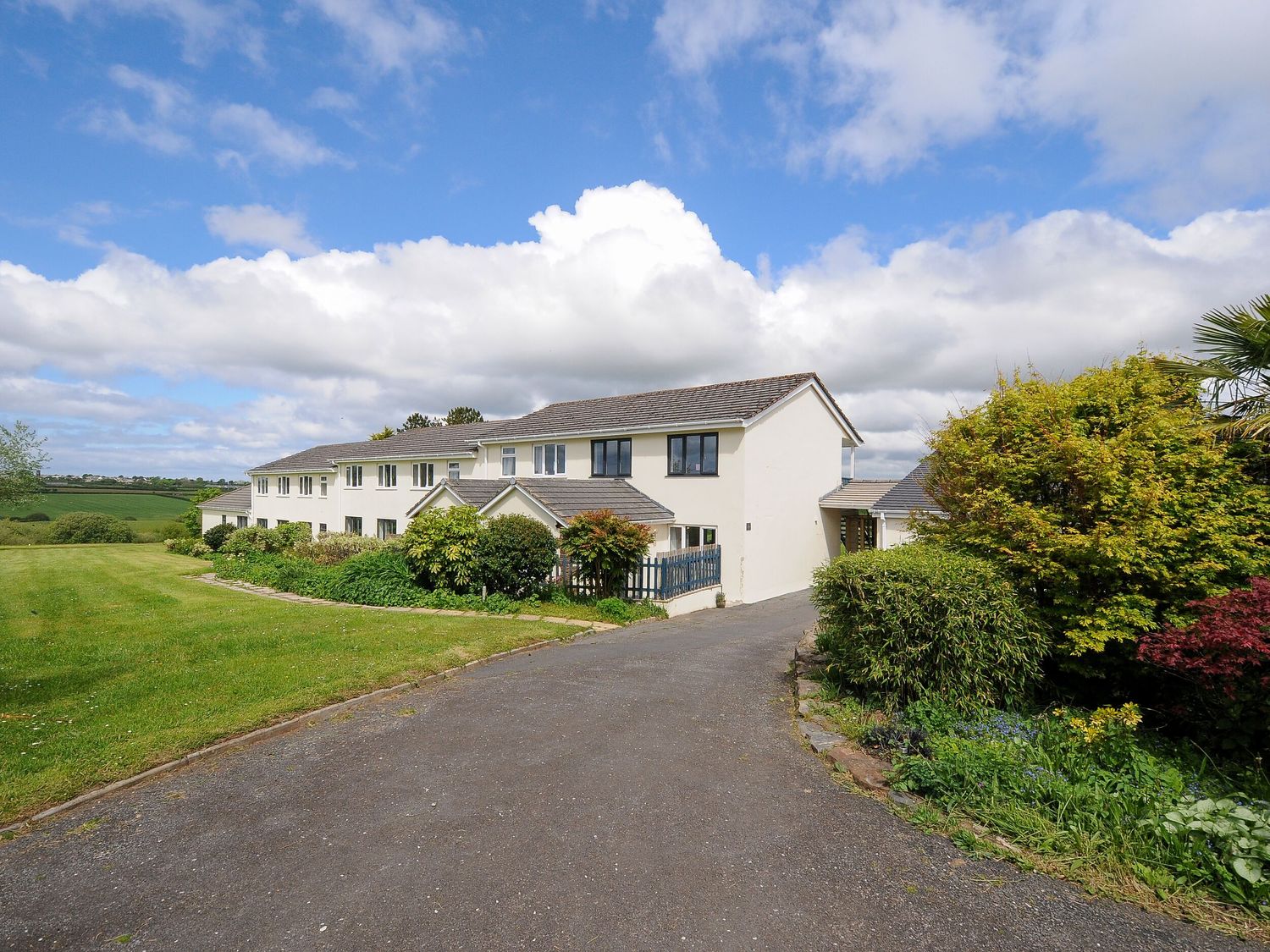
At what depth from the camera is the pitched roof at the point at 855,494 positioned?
25531mm

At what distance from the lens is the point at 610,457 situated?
25672 mm

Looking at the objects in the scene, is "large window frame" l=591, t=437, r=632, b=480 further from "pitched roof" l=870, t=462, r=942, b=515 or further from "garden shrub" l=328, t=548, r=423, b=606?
"pitched roof" l=870, t=462, r=942, b=515

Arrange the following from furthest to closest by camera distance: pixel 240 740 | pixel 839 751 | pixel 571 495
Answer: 1. pixel 571 495
2. pixel 240 740
3. pixel 839 751

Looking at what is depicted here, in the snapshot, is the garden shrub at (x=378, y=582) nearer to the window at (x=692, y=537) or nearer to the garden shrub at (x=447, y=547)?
the garden shrub at (x=447, y=547)

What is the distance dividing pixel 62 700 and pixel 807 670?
36.7 ft

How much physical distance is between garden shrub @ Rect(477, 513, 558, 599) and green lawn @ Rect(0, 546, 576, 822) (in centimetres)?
226

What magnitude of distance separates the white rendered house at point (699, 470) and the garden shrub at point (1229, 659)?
15479 mm

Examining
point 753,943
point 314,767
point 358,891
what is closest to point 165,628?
point 314,767

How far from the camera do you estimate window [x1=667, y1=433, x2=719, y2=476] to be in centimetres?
2236

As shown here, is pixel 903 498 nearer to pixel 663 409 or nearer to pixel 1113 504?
pixel 663 409

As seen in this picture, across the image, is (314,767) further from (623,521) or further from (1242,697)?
(623,521)

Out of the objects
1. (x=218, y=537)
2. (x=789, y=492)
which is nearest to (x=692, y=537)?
(x=789, y=492)

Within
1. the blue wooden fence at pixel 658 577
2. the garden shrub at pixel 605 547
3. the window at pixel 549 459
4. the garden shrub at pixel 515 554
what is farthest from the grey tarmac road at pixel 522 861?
the window at pixel 549 459

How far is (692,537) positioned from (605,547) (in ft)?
21.2
